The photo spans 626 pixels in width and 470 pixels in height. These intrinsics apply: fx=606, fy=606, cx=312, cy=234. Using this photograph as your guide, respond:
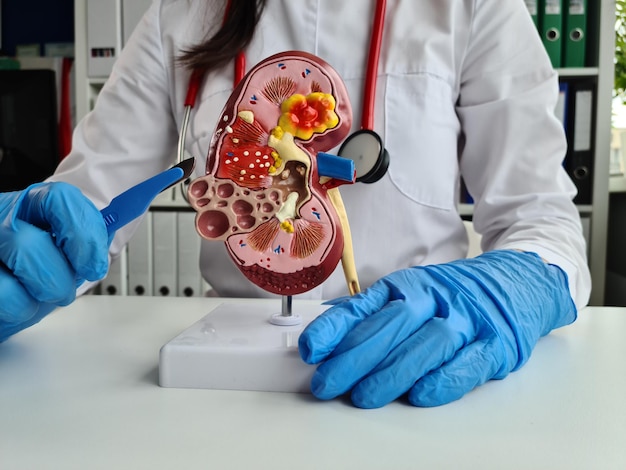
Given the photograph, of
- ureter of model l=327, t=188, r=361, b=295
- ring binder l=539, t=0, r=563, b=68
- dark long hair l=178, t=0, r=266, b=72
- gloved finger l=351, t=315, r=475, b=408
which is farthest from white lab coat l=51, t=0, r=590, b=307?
ring binder l=539, t=0, r=563, b=68

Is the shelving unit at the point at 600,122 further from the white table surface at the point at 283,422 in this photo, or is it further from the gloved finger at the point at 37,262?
the gloved finger at the point at 37,262

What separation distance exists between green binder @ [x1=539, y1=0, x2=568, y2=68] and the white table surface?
4.54 ft

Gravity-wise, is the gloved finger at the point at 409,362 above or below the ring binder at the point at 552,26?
below

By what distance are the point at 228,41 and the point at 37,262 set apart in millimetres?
507

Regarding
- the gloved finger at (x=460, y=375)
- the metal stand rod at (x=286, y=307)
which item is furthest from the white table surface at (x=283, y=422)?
the metal stand rod at (x=286, y=307)

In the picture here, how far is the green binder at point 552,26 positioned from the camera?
174 cm

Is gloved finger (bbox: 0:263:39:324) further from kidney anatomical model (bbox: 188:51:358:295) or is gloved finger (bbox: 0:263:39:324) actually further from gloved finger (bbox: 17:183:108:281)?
kidney anatomical model (bbox: 188:51:358:295)

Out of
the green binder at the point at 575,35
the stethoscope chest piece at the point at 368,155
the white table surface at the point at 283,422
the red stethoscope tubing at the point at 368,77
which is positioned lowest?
the white table surface at the point at 283,422

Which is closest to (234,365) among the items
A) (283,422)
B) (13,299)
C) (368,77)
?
(283,422)

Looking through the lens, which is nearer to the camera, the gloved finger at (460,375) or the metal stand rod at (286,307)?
the gloved finger at (460,375)

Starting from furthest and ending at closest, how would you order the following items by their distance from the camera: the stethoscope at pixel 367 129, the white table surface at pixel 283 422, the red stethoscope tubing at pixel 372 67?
the red stethoscope tubing at pixel 372 67
the stethoscope at pixel 367 129
the white table surface at pixel 283 422

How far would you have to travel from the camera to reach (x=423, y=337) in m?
0.48

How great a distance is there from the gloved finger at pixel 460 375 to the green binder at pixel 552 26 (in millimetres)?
1492

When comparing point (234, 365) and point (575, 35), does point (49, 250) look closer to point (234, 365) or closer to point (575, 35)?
point (234, 365)
